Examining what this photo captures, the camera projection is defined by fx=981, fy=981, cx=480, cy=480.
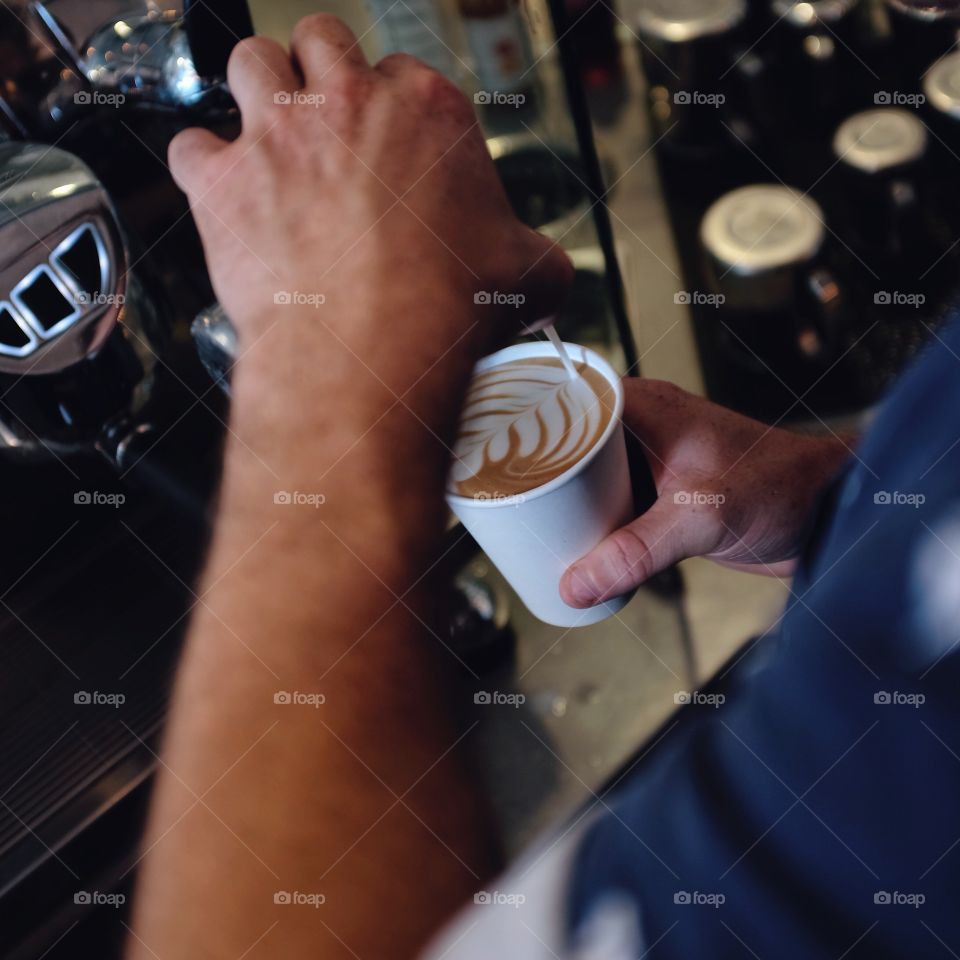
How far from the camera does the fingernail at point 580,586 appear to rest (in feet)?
2.45

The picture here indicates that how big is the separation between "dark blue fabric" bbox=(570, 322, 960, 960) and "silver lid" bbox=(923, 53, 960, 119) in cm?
84

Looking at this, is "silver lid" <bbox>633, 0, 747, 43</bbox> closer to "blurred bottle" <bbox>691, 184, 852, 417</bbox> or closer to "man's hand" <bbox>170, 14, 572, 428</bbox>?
"blurred bottle" <bbox>691, 184, 852, 417</bbox>

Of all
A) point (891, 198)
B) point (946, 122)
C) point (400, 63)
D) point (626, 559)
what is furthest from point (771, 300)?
point (400, 63)

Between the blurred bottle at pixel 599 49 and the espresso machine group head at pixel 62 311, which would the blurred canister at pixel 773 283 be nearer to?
the blurred bottle at pixel 599 49

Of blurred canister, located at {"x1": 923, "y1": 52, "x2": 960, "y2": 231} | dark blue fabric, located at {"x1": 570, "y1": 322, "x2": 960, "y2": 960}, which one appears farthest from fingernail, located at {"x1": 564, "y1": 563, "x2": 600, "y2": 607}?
blurred canister, located at {"x1": 923, "y1": 52, "x2": 960, "y2": 231}

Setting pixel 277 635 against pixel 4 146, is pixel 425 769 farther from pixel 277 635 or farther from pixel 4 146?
pixel 4 146

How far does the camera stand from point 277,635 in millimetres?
527

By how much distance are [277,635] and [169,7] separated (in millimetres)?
599

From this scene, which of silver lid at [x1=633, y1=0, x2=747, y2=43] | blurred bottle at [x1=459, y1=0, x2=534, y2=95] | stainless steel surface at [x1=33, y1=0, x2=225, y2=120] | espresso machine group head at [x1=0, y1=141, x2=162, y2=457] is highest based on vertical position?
stainless steel surface at [x1=33, y1=0, x2=225, y2=120]

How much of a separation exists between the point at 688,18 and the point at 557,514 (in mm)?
864

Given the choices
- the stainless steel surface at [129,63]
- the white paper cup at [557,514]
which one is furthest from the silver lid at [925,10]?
the stainless steel surface at [129,63]

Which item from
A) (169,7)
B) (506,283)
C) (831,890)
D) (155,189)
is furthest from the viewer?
(155,189)

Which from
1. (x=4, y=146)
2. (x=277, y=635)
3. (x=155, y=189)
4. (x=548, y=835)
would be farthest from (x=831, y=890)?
(x=155, y=189)

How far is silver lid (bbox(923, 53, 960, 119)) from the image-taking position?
1.15 m
